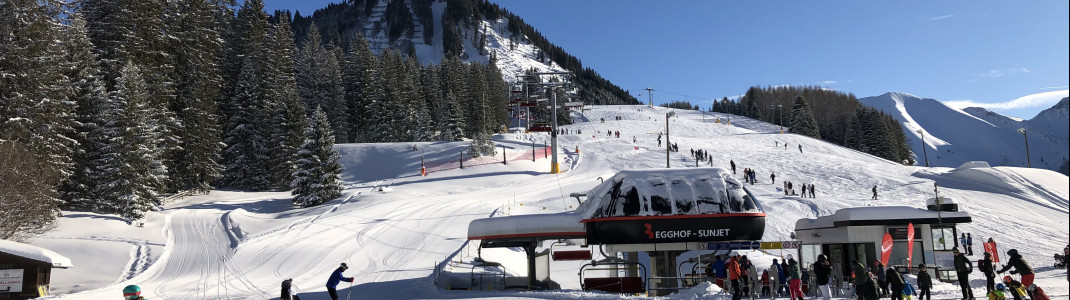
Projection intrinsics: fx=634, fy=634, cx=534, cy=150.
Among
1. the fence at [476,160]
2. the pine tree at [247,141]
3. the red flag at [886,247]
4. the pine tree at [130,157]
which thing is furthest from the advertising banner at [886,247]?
the pine tree at [247,141]

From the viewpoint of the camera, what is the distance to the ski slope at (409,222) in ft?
64.6

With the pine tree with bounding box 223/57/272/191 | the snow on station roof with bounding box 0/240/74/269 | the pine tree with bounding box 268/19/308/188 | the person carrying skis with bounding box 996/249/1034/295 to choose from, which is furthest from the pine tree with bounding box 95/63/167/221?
the person carrying skis with bounding box 996/249/1034/295

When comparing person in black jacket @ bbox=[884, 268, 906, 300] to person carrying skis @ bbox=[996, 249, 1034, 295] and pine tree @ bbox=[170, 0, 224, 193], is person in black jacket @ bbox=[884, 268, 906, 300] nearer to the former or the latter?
person carrying skis @ bbox=[996, 249, 1034, 295]

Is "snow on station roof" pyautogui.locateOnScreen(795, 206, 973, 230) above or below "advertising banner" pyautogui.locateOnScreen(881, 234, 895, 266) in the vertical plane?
above

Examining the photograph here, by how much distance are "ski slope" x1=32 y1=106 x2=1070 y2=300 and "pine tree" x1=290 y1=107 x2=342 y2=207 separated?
93 cm

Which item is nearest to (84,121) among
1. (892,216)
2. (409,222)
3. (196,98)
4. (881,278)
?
(196,98)

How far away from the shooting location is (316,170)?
120 ft

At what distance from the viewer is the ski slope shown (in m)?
19.7

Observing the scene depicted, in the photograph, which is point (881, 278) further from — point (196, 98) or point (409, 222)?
point (196, 98)

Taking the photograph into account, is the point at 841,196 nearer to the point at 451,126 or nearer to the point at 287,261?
the point at 287,261

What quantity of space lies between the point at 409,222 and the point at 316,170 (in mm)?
9715

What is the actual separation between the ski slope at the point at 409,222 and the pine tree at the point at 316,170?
0.93 metres

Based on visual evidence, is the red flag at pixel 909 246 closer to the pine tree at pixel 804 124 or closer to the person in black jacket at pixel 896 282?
the person in black jacket at pixel 896 282

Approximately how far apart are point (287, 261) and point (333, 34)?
602 feet
